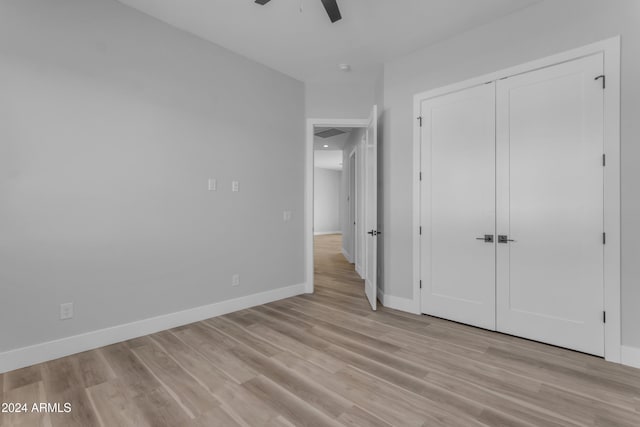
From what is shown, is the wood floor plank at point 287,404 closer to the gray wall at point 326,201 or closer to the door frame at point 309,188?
the door frame at point 309,188

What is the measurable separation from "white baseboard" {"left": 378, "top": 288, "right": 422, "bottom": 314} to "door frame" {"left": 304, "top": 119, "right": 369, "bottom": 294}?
1085 mm

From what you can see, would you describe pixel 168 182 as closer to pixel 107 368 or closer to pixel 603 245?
pixel 107 368

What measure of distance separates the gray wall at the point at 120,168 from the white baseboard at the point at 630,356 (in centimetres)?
333

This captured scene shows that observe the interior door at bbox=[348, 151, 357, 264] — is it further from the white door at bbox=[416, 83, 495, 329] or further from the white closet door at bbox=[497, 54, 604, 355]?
the white closet door at bbox=[497, 54, 604, 355]

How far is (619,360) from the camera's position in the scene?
7.34ft

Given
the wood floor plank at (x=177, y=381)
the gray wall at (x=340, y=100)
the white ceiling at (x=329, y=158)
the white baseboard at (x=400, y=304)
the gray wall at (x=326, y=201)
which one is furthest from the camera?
the gray wall at (x=326, y=201)

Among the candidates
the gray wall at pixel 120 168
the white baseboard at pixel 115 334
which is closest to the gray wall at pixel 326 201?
the gray wall at pixel 120 168

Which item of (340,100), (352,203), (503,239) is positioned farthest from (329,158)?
(503,239)

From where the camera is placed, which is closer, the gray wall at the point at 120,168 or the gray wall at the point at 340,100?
the gray wall at the point at 120,168

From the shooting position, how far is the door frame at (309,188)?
4180mm

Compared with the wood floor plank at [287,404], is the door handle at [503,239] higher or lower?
higher

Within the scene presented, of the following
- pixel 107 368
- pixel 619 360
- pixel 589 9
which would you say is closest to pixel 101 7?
pixel 107 368

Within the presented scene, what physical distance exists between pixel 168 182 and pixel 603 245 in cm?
377

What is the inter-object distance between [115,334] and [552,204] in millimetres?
3917
